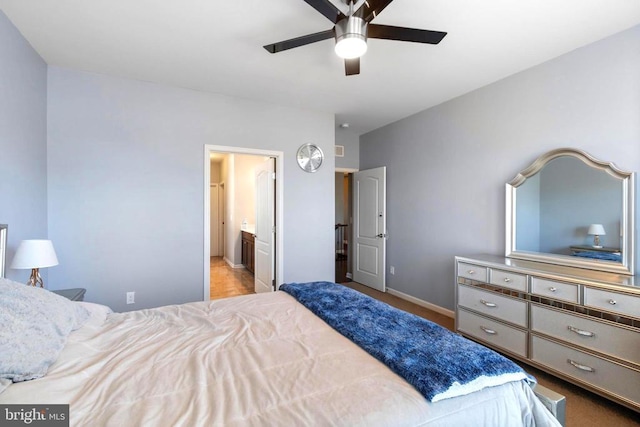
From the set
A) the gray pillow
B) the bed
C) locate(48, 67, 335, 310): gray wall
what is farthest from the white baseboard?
the gray pillow

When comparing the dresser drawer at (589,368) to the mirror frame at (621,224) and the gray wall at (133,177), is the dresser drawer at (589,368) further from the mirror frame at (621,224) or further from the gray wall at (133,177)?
the gray wall at (133,177)

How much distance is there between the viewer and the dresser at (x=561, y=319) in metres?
1.83

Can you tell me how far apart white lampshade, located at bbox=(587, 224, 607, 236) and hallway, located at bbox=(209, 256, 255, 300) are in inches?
158

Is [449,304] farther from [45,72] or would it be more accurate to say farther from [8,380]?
[45,72]

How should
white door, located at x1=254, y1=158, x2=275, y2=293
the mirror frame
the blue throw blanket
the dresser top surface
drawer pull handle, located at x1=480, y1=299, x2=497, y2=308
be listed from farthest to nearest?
1. white door, located at x1=254, y1=158, x2=275, y2=293
2. drawer pull handle, located at x1=480, y1=299, x2=497, y2=308
3. the mirror frame
4. the dresser top surface
5. the blue throw blanket

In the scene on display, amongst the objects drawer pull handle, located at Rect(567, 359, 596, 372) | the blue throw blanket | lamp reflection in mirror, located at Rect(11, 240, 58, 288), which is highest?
lamp reflection in mirror, located at Rect(11, 240, 58, 288)

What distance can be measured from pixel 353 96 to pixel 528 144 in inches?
73.4

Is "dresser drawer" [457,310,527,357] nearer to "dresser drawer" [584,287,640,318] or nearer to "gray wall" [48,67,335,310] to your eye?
"dresser drawer" [584,287,640,318]

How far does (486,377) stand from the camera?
1.10 m

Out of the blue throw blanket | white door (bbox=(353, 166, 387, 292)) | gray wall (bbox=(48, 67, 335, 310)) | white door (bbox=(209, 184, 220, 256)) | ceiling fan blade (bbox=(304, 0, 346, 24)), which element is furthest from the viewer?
white door (bbox=(209, 184, 220, 256))

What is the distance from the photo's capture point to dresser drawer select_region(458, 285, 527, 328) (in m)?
2.37

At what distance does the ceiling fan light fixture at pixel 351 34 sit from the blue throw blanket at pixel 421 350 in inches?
61.8

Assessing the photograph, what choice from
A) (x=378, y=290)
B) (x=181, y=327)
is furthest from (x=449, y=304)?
(x=181, y=327)

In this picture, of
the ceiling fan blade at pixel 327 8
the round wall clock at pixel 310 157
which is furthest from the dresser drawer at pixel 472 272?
the ceiling fan blade at pixel 327 8
